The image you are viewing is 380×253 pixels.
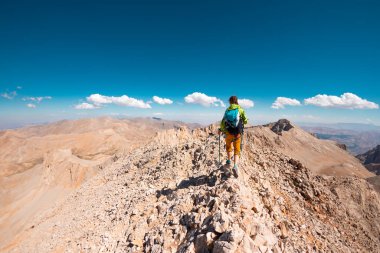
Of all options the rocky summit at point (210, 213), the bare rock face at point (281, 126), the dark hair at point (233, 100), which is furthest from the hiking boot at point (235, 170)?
the bare rock face at point (281, 126)

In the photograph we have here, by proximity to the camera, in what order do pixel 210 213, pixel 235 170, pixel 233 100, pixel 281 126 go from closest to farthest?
pixel 210 213 → pixel 233 100 → pixel 235 170 → pixel 281 126

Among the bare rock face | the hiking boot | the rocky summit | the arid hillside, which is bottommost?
the arid hillside

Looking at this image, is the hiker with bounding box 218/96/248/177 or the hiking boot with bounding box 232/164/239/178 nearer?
the hiker with bounding box 218/96/248/177

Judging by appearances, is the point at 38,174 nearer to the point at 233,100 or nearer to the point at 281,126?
the point at 233,100

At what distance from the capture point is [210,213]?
877 cm

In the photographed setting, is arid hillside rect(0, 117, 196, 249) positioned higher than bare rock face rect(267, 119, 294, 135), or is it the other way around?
bare rock face rect(267, 119, 294, 135)

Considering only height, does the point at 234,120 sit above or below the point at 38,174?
above

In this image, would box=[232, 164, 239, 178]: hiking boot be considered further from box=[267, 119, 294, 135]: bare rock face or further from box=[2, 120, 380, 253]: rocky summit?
box=[267, 119, 294, 135]: bare rock face

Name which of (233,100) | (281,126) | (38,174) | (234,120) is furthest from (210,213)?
(281,126)

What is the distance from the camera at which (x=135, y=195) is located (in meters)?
14.1

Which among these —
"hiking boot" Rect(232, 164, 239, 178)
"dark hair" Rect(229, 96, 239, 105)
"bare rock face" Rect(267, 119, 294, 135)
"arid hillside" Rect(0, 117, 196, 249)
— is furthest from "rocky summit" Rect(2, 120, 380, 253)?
"bare rock face" Rect(267, 119, 294, 135)

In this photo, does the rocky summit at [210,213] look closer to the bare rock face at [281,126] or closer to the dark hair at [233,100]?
the dark hair at [233,100]

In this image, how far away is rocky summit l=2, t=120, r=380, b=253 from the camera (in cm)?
803

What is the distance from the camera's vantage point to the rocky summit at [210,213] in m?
8.03
